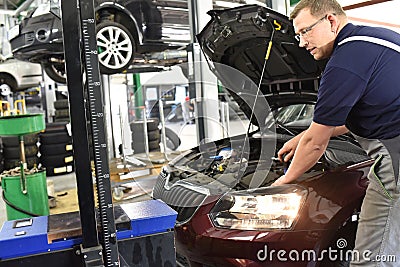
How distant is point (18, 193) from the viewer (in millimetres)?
3885

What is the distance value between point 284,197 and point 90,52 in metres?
1.15

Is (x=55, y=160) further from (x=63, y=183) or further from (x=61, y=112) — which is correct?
(x=61, y=112)

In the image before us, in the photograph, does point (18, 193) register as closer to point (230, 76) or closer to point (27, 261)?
point (230, 76)

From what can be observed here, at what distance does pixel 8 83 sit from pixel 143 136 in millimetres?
4944

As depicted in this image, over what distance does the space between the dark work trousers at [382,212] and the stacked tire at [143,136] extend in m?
4.36

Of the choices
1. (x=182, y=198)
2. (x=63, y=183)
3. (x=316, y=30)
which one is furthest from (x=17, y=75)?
(x=316, y=30)

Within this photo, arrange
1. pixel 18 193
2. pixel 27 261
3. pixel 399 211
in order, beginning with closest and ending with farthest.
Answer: pixel 27 261 → pixel 399 211 → pixel 18 193

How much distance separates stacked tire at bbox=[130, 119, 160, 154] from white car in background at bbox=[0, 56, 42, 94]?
14.1ft

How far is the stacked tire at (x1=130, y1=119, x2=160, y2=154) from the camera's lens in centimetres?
589

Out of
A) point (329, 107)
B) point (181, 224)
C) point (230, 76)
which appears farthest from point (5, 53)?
point (329, 107)

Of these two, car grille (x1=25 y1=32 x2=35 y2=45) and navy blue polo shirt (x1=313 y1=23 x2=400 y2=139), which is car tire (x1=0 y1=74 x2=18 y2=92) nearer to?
car grille (x1=25 y1=32 x2=35 y2=45)

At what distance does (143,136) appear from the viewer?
19.3ft

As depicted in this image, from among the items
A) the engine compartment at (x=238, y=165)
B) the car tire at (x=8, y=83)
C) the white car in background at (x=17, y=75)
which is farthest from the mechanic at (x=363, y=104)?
the car tire at (x=8, y=83)

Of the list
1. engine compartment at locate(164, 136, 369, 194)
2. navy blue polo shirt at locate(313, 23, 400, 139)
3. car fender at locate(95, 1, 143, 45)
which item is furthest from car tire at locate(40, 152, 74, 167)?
navy blue polo shirt at locate(313, 23, 400, 139)
